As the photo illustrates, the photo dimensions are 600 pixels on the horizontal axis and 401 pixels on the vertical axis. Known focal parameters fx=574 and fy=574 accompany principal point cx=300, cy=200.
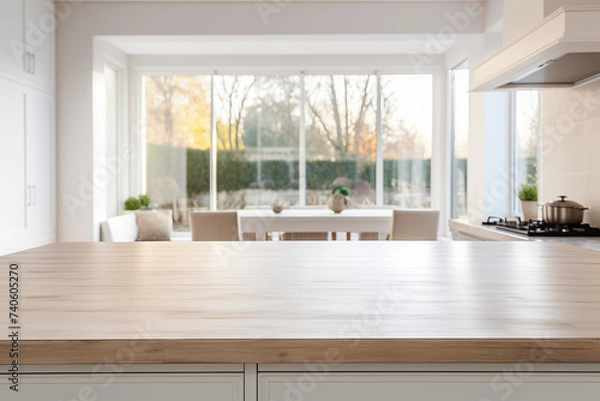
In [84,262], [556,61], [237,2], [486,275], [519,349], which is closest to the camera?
[519,349]

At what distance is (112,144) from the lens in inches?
253

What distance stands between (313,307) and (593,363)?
1.32 ft

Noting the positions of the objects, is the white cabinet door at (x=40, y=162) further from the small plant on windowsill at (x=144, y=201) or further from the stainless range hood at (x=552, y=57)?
the stainless range hood at (x=552, y=57)

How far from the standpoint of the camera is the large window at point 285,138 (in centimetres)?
688

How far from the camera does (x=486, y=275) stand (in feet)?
4.04

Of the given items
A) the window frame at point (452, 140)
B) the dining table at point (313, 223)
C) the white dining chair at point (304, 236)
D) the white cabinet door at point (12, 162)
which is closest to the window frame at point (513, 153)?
the window frame at point (452, 140)

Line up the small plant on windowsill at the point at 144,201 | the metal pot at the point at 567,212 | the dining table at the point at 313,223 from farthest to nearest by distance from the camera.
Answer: the small plant on windowsill at the point at 144,201
the dining table at the point at 313,223
the metal pot at the point at 567,212

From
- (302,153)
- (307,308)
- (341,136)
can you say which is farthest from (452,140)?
(307,308)

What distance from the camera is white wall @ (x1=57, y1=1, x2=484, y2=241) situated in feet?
18.1

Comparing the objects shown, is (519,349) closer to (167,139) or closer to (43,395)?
(43,395)

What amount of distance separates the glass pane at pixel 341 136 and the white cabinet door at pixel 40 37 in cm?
285

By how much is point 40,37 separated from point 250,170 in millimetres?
2776

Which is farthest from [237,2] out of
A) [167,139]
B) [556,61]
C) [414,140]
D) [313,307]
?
[313,307]

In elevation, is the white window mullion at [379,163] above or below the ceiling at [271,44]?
below
